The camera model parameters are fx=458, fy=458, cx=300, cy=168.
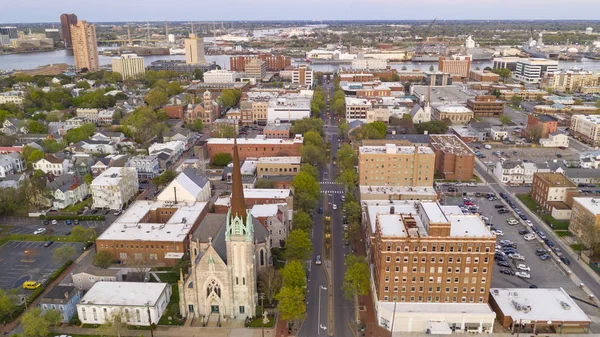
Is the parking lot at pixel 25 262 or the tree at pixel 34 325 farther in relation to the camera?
the parking lot at pixel 25 262

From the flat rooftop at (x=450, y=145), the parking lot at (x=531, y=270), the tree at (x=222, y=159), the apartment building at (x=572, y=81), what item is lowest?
the parking lot at (x=531, y=270)

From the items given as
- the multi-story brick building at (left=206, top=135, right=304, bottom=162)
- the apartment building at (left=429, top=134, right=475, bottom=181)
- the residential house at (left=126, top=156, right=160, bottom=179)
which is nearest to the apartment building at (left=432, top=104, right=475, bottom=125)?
the apartment building at (left=429, top=134, right=475, bottom=181)

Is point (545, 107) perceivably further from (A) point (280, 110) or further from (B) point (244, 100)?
(B) point (244, 100)

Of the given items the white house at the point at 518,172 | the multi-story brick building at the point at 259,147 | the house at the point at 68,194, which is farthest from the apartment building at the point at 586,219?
the house at the point at 68,194

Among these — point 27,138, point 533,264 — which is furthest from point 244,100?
point 533,264

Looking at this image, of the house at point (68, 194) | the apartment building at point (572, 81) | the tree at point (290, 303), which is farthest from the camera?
the apartment building at point (572, 81)

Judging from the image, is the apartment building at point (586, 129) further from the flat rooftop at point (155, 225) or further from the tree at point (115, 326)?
the tree at point (115, 326)

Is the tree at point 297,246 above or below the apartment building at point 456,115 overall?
below
